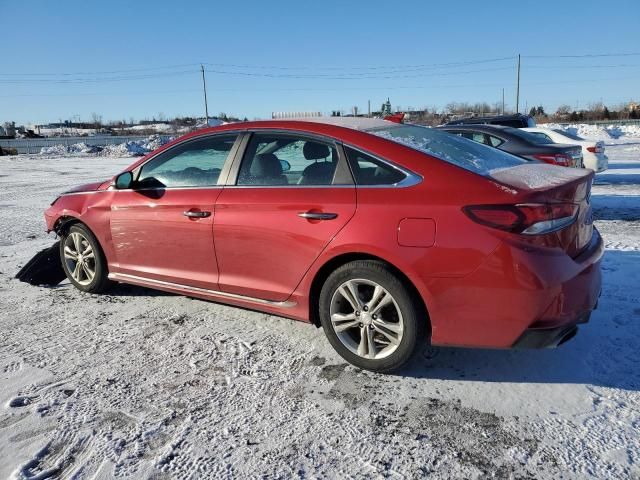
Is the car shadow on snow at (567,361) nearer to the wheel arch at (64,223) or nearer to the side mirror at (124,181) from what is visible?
the side mirror at (124,181)

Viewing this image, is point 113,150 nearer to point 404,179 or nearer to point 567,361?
point 404,179

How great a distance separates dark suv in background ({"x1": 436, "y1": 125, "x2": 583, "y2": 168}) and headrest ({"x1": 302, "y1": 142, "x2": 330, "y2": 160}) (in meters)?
4.74

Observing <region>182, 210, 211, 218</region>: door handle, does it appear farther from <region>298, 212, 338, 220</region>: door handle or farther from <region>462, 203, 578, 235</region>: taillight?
<region>462, 203, 578, 235</region>: taillight

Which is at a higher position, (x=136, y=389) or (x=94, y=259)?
(x=94, y=259)

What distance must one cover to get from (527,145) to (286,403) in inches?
273

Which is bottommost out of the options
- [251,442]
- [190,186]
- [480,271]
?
[251,442]

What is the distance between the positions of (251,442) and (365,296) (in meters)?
1.12

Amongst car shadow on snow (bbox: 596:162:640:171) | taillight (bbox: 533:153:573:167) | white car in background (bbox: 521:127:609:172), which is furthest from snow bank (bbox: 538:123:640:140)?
taillight (bbox: 533:153:573:167)

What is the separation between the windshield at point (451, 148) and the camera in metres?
3.16

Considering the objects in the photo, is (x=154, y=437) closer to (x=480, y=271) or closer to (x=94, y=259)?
(x=480, y=271)

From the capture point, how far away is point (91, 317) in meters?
4.29

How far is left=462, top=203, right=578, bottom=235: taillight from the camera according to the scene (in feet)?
8.85

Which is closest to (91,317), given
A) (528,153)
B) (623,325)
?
(623,325)

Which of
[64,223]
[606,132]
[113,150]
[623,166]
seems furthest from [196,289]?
[113,150]
